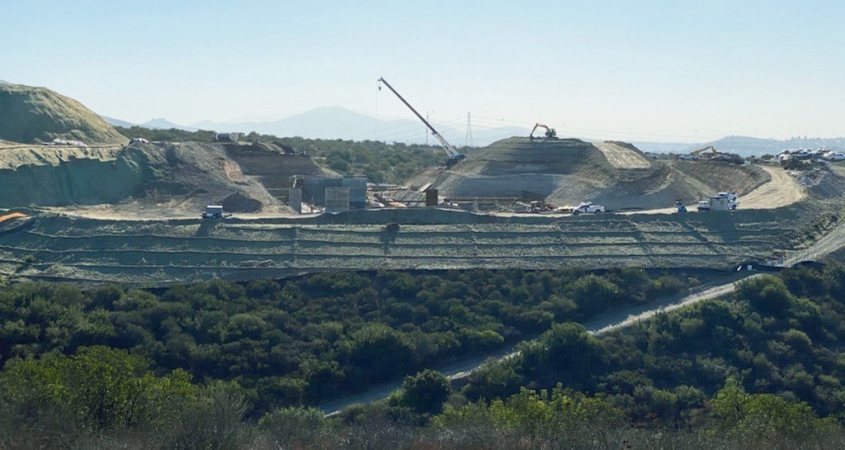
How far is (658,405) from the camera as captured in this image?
107 feet

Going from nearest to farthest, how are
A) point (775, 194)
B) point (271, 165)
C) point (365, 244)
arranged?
1. point (365, 244)
2. point (775, 194)
3. point (271, 165)

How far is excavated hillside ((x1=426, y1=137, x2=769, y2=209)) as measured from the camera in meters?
55.8

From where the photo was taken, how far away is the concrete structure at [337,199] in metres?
50.5

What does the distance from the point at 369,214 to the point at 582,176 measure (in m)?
14.4

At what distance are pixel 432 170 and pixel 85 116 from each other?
70.2ft

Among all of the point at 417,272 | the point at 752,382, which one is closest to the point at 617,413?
the point at 752,382

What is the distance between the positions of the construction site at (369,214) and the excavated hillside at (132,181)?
0.31ft

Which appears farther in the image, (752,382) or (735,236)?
(735,236)

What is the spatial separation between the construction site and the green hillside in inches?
104

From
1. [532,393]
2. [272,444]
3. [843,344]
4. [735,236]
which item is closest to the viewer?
[272,444]

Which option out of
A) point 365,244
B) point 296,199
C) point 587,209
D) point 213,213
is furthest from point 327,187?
point 587,209

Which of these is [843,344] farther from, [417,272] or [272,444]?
[272,444]

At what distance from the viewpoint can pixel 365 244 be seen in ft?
151

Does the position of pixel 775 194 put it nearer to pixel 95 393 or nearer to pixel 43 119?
pixel 43 119
